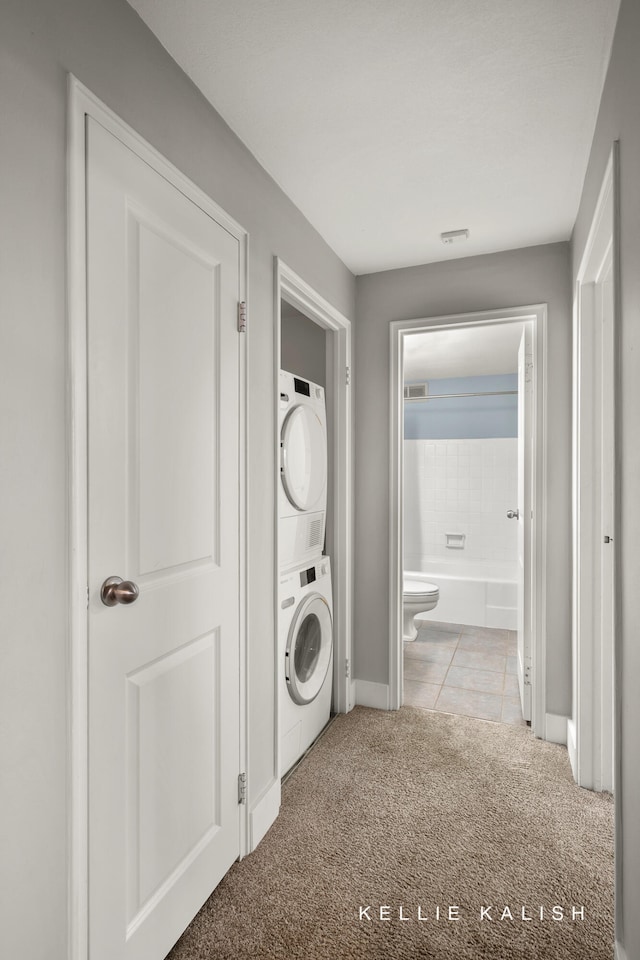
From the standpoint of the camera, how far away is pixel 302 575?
2.40m

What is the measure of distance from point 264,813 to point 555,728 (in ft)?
4.82

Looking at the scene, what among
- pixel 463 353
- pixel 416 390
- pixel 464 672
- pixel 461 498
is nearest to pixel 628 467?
pixel 464 672

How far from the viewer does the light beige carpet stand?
4.71ft

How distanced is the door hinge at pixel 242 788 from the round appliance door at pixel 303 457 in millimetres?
1048

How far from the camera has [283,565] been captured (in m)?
2.28

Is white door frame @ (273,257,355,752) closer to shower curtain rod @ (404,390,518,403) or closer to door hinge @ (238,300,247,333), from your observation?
door hinge @ (238,300,247,333)

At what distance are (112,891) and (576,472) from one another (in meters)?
2.10

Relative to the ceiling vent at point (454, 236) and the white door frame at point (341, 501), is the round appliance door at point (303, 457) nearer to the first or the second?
the white door frame at point (341, 501)

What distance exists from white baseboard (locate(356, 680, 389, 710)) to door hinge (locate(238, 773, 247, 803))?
4.21 ft

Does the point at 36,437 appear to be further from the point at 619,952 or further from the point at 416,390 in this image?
the point at 416,390

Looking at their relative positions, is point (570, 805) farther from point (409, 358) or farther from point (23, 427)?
point (409, 358)

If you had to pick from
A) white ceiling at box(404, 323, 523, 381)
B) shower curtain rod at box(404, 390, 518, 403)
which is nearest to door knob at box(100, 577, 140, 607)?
white ceiling at box(404, 323, 523, 381)

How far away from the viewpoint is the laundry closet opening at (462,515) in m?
3.63

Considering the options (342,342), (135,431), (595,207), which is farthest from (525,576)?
(135,431)
